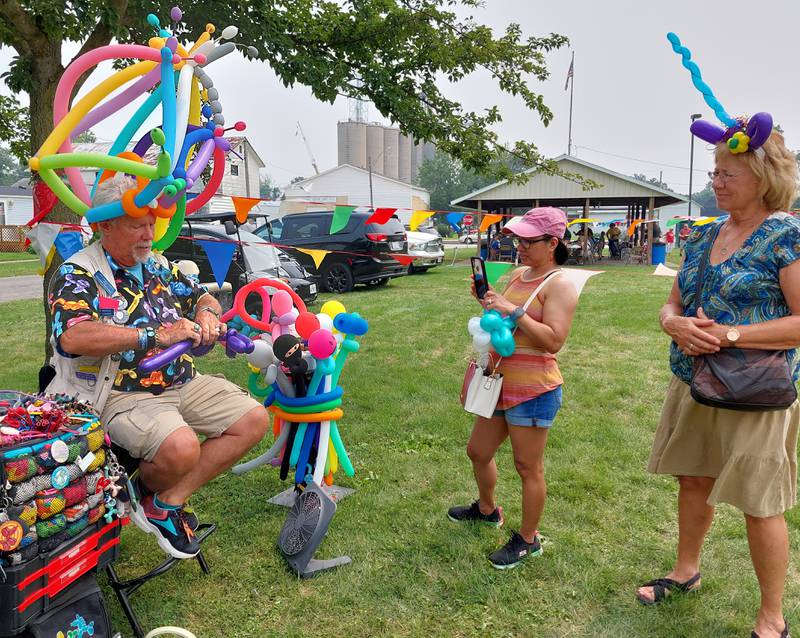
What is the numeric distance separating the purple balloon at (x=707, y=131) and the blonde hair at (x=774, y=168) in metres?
0.12

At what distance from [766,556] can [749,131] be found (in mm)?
1433

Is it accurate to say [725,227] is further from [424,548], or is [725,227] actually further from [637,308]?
[637,308]

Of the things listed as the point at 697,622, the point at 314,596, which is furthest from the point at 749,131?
the point at 314,596

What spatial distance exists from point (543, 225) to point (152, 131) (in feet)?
4.89

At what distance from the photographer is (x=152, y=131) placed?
67.7 inches

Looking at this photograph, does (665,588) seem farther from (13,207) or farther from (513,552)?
(13,207)

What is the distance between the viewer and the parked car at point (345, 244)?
37.2ft

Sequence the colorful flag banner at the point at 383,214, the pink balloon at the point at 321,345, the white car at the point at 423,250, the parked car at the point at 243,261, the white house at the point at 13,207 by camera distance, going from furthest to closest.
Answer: the white house at the point at 13,207
the white car at the point at 423,250
the parked car at the point at 243,261
the colorful flag banner at the point at 383,214
the pink balloon at the point at 321,345

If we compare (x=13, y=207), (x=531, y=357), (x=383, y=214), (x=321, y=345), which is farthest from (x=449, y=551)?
(x=13, y=207)

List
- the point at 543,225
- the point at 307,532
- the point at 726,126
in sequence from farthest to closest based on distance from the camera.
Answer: the point at 307,532
the point at 543,225
the point at 726,126

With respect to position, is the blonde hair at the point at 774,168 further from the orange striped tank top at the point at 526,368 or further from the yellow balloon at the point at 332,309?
the yellow balloon at the point at 332,309

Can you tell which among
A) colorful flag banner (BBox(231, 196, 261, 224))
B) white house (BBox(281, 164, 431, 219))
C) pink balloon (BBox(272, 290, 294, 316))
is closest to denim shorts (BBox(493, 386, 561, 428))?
pink balloon (BBox(272, 290, 294, 316))

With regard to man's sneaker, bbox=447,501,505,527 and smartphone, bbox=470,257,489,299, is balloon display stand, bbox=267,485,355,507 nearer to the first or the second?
man's sneaker, bbox=447,501,505,527

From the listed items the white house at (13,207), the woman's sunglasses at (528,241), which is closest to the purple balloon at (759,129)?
the woman's sunglasses at (528,241)
